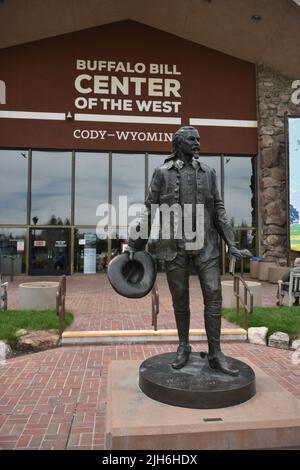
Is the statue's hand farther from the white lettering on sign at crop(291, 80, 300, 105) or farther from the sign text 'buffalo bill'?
the white lettering on sign at crop(291, 80, 300, 105)

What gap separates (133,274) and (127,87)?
45.9ft

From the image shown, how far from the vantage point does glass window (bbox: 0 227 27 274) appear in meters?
16.1

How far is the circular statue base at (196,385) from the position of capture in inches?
121

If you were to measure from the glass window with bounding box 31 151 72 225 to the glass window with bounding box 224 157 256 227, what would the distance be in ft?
21.8

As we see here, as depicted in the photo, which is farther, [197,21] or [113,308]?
[197,21]

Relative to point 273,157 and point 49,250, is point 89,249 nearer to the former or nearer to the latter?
point 49,250

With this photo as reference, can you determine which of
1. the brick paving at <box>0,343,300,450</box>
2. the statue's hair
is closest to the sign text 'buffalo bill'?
the brick paving at <box>0,343,300,450</box>

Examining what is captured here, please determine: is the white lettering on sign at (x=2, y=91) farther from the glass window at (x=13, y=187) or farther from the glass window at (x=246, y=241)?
the glass window at (x=246, y=241)

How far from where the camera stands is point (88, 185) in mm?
16469

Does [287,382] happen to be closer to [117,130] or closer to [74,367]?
[74,367]

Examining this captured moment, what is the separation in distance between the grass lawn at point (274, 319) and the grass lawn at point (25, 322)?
292 centimetres

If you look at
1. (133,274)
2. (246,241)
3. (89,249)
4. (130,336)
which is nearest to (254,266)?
(246,241)

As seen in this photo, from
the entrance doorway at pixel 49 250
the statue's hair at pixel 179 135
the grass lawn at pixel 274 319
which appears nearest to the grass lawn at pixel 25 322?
the grass lawn at pixel 274 319

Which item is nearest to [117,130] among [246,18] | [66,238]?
[66,238]
